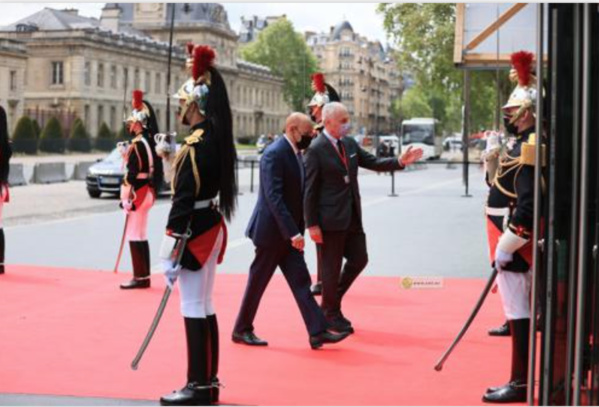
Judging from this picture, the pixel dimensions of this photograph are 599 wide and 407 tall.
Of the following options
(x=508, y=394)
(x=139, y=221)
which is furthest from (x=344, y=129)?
(x=139, y=221)

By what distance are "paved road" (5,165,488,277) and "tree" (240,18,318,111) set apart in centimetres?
269

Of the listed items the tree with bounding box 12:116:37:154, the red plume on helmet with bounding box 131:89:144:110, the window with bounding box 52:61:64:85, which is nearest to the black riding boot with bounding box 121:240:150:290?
the red plume on helmet with bounding box 131:89:144:110

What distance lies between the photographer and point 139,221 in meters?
11.4

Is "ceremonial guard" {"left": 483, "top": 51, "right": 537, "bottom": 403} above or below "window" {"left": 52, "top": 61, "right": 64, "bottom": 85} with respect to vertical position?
below

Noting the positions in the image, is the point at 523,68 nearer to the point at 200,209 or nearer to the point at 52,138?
the point at 200,209

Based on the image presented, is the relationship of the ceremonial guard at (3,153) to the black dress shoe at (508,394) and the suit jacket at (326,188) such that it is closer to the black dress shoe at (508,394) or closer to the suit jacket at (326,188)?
the suit jacket at (326,188)

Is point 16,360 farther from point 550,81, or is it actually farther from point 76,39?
point 76,39

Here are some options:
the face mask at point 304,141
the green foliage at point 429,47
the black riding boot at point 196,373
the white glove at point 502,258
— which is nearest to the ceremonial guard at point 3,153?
the face mask at point 304,141

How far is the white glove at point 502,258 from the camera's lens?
21.0 ft

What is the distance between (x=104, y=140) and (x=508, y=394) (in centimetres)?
6085

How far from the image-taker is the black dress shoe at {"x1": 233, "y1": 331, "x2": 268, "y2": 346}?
27.1ft

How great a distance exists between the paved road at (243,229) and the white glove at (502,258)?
263 inches

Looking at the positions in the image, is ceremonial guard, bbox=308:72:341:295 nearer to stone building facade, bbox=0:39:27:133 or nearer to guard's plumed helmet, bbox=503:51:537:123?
guard's plumed helmet, bbox=503:51:537:123

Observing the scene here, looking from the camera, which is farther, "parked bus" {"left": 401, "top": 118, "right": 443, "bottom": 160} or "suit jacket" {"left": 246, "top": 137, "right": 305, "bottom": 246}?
"parked bus" {"left": 401, "top": 118, "right": 443, "bottom": 160}
